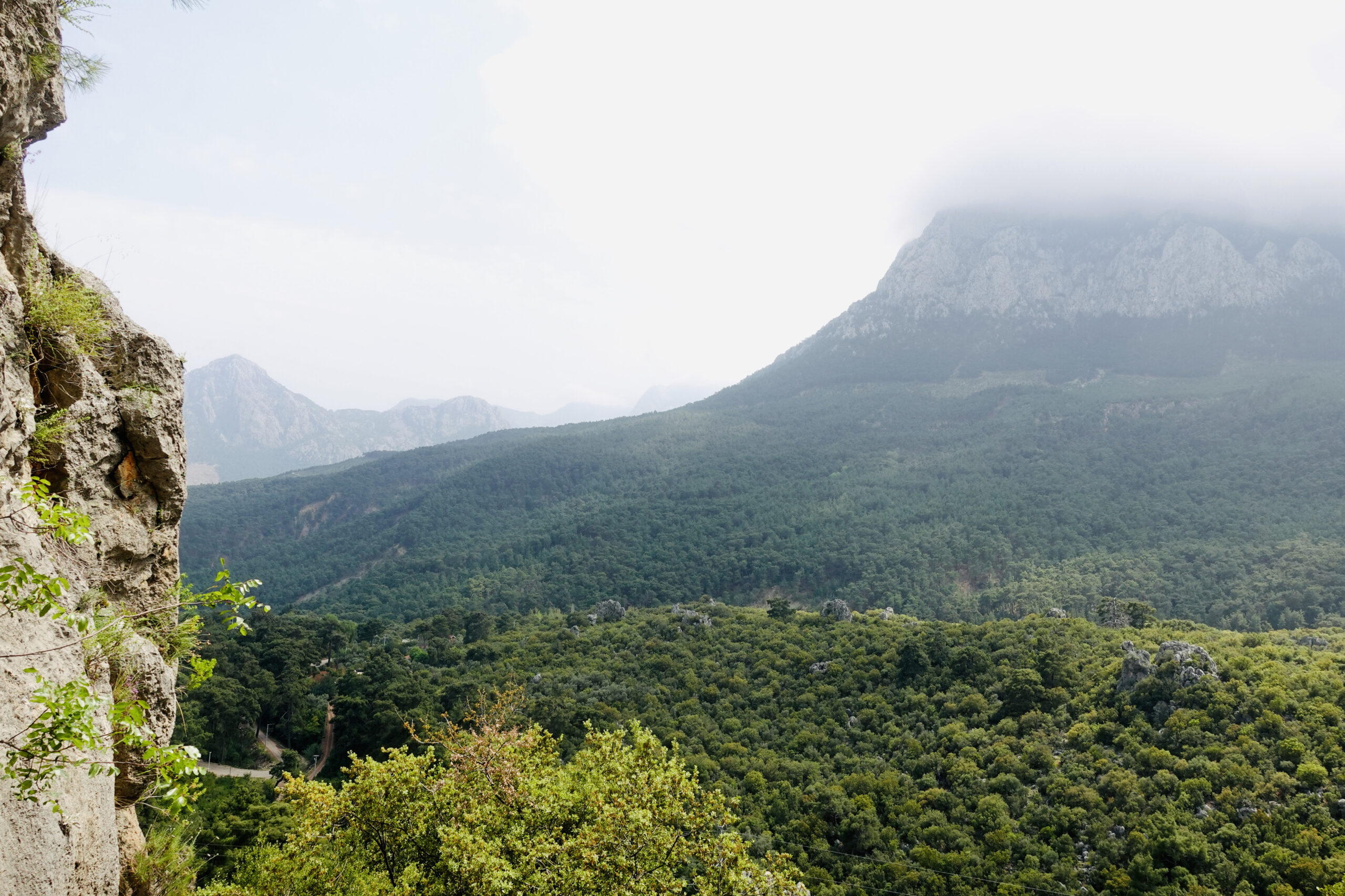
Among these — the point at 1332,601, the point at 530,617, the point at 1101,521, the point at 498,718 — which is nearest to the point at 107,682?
the point at 498,718

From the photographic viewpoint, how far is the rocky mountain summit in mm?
146750

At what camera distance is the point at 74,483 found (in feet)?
19.6

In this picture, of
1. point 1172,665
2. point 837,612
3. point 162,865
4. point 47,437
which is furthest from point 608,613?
point 47,437

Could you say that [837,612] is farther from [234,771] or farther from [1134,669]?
[234,771]

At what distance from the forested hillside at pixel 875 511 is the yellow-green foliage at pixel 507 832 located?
6726 cm

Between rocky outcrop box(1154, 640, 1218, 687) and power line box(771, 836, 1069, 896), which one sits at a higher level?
rocky outcrop box(1154, 640, 1218, 687)

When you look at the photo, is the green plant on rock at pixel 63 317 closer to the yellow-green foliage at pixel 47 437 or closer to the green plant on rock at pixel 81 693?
the yellow-green foliage at pixel 47 437

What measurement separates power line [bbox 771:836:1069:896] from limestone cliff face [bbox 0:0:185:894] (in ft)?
72.3

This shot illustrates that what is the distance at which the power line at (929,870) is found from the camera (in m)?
19.9

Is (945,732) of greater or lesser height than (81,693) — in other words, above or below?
below

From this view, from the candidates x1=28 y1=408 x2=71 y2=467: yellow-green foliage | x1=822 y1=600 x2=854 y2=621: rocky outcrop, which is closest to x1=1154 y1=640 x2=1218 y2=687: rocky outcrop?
x1=822 y1=600 x2=854 y2=621: rocky outcrop

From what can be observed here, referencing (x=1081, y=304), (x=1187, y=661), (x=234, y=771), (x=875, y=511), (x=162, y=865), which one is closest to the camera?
(x=162, y=865)

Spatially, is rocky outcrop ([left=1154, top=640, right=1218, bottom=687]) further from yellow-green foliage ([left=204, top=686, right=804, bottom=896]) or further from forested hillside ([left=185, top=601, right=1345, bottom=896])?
yellow-green foliage ([left=204, top=686, right=804, bottom=896])

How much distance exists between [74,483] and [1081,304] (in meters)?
201
